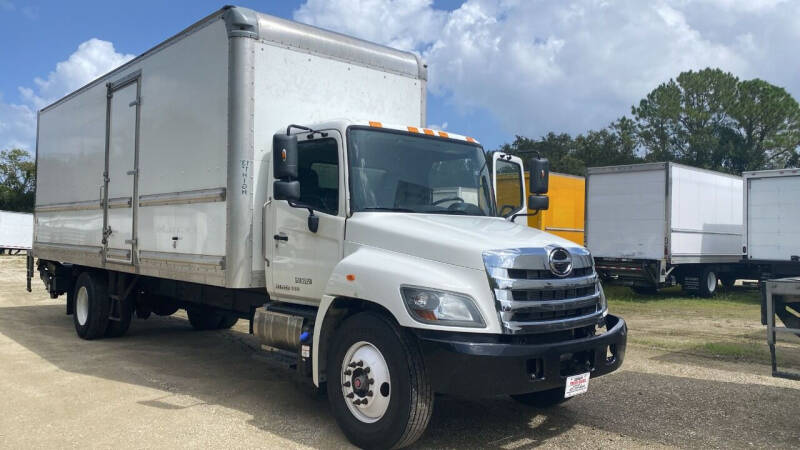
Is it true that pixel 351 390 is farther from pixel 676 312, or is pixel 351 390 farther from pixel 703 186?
pixel 703 186

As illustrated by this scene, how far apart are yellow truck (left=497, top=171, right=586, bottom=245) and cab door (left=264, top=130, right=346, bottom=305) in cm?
1265

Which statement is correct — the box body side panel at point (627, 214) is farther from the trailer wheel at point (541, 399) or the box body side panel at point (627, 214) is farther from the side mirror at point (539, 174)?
the trailer wheel at point (541, 399)

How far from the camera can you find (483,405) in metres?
6.37

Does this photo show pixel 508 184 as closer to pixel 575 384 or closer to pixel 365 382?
pixel 575 384

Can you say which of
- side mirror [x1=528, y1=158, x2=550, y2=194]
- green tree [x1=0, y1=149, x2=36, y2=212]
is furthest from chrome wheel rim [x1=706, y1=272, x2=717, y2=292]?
green tree [x1=0, y1=149, x2=36, y2=212]

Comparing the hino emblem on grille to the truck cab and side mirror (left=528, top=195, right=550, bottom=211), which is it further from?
side mirror (left=528, top=195, right=550, bottom=211)

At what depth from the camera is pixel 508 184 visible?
6.34 metres

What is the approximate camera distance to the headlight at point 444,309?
4.55 m

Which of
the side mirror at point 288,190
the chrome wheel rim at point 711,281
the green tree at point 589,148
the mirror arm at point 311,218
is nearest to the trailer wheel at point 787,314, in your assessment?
the mirror arm at point 311,218

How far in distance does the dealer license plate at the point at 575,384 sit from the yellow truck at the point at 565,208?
13200 millimetres

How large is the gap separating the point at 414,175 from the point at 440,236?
38.8 inches

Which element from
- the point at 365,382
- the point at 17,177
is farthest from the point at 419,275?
the point at 17,177

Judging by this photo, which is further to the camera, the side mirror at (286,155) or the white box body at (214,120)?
the white box body at (214,120)

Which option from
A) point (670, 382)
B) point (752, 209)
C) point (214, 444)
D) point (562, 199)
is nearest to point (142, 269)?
point (214, 444)
